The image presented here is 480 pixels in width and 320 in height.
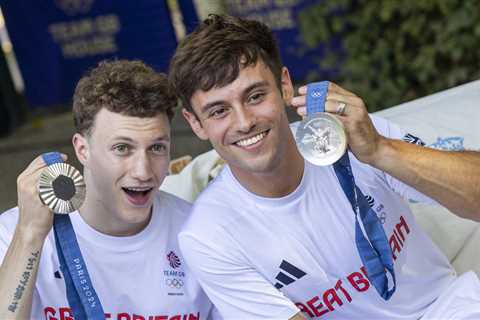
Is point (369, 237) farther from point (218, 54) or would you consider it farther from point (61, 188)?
point (61, 188)

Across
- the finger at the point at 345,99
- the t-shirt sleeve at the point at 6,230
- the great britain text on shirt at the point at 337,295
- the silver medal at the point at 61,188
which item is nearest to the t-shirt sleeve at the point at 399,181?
the great britain text on shirt at the point at 337,295

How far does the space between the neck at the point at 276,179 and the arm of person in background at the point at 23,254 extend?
50 cm

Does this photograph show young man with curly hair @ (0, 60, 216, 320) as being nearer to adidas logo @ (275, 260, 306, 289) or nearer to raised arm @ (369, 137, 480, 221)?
adidas logo @ (275, 260, 306, 289)

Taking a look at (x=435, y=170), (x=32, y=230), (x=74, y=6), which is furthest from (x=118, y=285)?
(x=74, y=6)

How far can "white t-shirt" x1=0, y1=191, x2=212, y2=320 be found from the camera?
2270 mm

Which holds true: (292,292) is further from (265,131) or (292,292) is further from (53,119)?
(53,119)

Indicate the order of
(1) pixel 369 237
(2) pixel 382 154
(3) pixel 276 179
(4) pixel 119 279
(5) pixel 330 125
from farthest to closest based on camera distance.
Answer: (4) pixel 119 279 < (3) pixel 276 179 < (1) pixel 369 237 < (2) pixel 382 154 < (5) pixel 330 125

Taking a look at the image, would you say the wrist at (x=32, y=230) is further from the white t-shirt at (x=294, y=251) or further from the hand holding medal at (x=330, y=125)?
the hand holding medal at (x=330, y=125)

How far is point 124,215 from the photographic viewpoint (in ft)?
7.30

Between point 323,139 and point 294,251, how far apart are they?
1.37ft

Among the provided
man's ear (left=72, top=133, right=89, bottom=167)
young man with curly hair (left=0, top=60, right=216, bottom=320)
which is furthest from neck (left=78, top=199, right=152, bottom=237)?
man's ear (left=72, top=133, right=89, bottom=167)

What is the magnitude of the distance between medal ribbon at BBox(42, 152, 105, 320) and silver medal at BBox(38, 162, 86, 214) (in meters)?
0.12

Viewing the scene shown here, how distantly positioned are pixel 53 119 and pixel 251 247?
6109 mm

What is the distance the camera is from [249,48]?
6.95 feet
